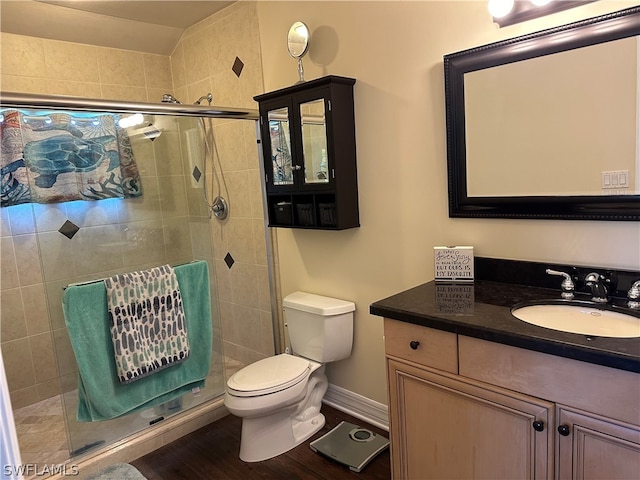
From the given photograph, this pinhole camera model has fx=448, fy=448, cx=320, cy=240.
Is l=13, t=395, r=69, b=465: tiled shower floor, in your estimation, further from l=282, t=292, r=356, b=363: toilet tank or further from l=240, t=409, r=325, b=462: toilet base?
l=282, t=292, r=356, b=363: toilet tank

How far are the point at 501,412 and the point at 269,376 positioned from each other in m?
1.16

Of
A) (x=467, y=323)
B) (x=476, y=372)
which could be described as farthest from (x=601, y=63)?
(x=476, y=372)

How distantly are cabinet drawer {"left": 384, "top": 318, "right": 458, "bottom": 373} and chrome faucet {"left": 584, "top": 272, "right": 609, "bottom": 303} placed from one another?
53 cm

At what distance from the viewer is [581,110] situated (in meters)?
1.58

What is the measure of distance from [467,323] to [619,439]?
0.48m

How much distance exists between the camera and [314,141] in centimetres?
231

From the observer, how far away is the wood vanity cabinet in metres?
1.20

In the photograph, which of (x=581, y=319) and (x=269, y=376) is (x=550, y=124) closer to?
(x=581, y=319)

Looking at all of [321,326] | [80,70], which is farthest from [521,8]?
[80,70]

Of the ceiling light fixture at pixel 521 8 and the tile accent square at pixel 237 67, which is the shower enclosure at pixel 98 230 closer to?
the tile accent square at pixel 237 67

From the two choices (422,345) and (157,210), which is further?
(157,210)

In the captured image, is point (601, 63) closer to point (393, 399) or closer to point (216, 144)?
point (393, 399)

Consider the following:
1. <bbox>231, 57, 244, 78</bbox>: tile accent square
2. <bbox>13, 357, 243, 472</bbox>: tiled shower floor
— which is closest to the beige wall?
<bbox>231, 57, 244, 78</bbox>: tile accent square

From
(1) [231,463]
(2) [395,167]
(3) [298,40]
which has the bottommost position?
(1) [231,463]
